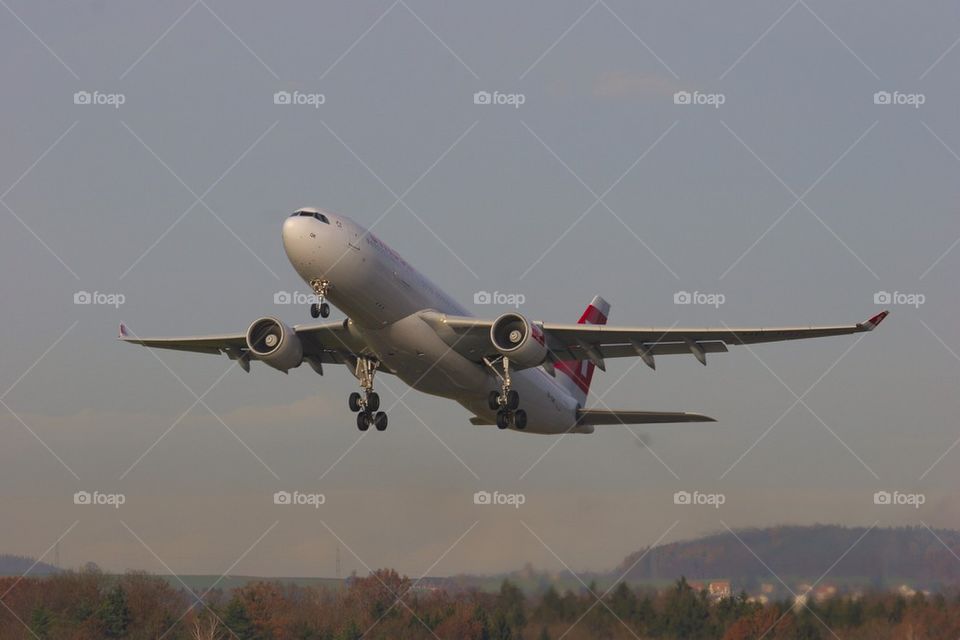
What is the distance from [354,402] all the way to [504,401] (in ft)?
15.9

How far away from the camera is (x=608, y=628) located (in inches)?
1812

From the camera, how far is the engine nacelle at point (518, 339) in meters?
46.6

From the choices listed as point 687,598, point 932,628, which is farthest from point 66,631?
point 932,628

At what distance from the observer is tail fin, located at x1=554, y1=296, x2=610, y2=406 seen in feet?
194

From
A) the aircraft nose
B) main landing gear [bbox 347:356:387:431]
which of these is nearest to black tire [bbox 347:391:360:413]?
main landing gear [bbox 347:356:387:431]

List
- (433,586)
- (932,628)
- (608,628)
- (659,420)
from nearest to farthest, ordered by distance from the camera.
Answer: (932,628) → (608,628) → (433,586) → (659,420)

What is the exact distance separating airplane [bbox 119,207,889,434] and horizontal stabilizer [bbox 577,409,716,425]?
0.05 meters

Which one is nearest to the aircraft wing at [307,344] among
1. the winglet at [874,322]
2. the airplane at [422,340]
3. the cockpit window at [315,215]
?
the airplane at [422,340]

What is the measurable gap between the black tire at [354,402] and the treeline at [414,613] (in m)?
5.31

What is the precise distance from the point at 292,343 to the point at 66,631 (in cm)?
1178

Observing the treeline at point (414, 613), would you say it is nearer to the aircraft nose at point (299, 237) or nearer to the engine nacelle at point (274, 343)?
the engine nacelle at point (274, 343)

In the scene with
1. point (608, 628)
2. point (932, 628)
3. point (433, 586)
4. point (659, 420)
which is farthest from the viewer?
point (659, 420)

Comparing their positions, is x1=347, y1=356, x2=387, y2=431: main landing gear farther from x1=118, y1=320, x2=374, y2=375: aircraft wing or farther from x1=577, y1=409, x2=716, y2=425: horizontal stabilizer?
x1=577, y1=409, x2=716, y2=425: horizontal stabilizer

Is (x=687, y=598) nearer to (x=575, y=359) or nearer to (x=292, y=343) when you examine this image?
(x=575, y=359)
